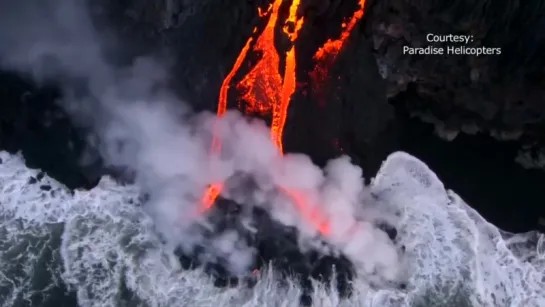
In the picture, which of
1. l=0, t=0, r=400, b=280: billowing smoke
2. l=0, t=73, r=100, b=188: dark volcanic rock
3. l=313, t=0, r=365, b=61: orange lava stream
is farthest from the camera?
l=0, t=73, r=100, b=188: dark volcanic rock

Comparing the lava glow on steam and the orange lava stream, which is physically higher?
the orange lava stream

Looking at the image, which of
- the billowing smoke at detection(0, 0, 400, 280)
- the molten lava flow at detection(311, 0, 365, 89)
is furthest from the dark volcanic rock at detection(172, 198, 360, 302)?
the molten lava flow at detection(311, 0, 365, 89)

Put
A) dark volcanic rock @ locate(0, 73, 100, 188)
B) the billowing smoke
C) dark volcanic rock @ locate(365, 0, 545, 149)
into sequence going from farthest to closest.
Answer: dark volcanic rock @ locate(0, 73, 100, 188), the billowing smoke, dark volcanic rock @ locate(365, 0, 545, 149)

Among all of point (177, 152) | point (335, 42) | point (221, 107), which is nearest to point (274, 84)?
point (221, 107)

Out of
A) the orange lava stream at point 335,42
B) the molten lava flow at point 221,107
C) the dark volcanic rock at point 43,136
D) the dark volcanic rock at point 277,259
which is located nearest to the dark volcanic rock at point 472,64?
the orange lava stream at point 335,42

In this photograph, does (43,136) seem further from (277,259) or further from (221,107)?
(277,259)

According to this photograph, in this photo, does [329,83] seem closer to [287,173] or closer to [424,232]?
[287,173]

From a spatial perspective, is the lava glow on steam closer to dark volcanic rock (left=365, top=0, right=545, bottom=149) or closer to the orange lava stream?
the orange lava stream

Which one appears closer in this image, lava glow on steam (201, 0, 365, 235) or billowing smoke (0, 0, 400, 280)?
lava glow on steam (201, 0, 365, 235)
